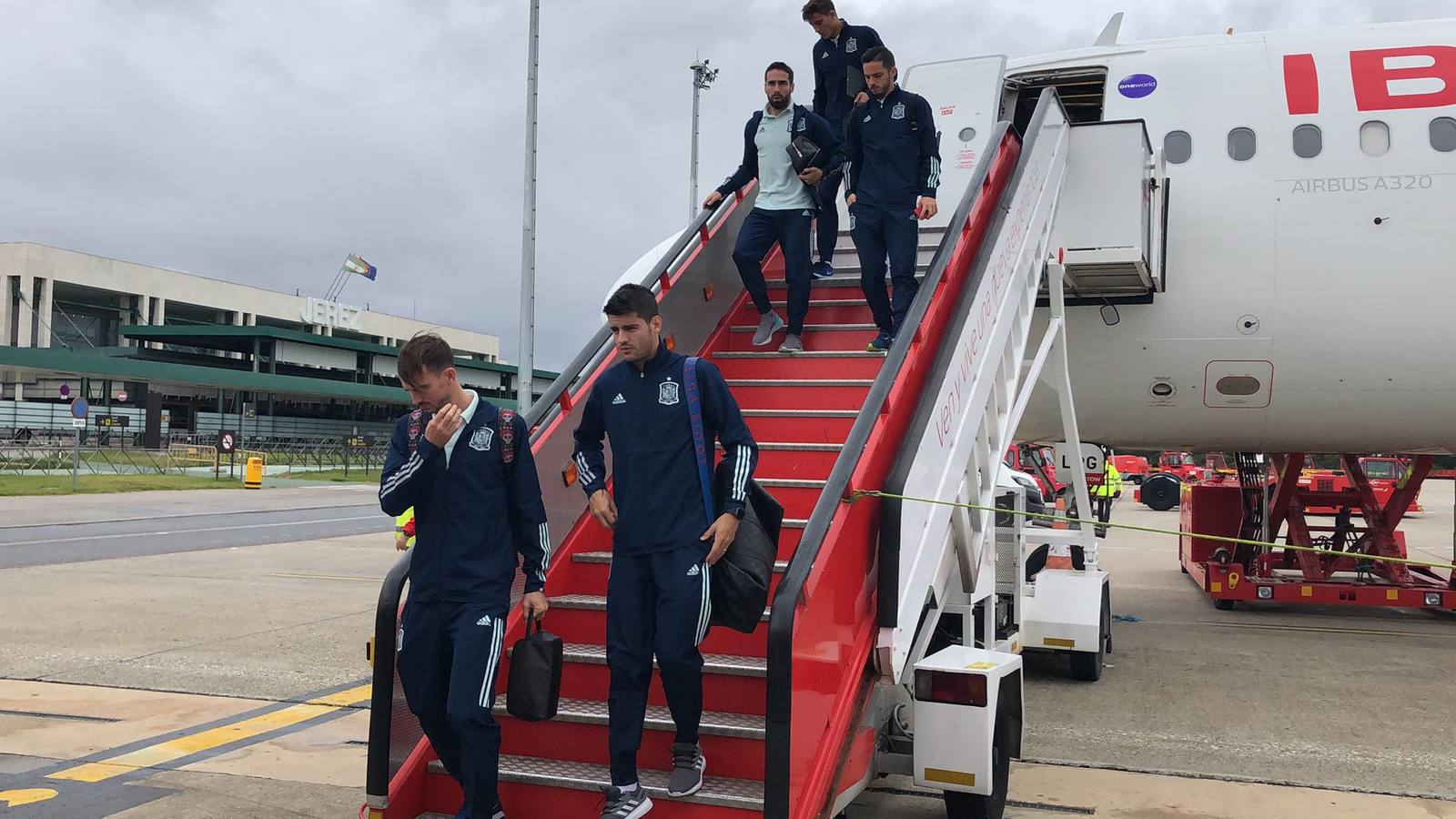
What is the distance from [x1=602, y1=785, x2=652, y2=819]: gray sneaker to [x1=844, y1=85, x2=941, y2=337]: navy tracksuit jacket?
2.90 metres

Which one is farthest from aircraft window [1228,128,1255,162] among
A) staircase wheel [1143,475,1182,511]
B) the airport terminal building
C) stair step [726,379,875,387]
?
the airport terminal building

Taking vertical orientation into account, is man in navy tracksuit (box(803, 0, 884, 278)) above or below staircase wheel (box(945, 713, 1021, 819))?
above

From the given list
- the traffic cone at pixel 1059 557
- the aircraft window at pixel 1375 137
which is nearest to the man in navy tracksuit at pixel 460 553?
the traffic cone at pixel 1059 557

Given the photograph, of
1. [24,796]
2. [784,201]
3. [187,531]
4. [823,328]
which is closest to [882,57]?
[784,201]

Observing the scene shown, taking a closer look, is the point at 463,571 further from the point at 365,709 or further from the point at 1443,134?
the point at 1443,134

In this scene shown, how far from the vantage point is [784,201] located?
20.6ft

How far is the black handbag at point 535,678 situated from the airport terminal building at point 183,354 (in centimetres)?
4800

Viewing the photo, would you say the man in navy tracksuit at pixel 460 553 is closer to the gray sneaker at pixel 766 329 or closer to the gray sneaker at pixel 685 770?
the gray sneaker at pixel 685 770

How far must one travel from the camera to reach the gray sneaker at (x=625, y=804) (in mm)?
3736

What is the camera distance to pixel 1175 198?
855 centimetres

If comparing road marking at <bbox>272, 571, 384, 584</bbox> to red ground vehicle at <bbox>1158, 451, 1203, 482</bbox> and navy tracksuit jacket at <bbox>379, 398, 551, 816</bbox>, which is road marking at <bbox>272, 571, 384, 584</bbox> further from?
red ground vehicle at <bbox>1158, 451, 1203, 482</bbox>

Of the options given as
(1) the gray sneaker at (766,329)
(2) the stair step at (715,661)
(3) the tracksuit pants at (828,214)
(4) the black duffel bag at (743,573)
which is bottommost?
(2) the stair step at (715,661)

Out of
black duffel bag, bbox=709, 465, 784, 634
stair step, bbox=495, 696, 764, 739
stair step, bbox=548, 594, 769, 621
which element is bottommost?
stair step, bbox=495, 696, 764, 739

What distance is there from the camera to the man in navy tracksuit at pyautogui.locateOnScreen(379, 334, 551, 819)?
3752 millimetres
